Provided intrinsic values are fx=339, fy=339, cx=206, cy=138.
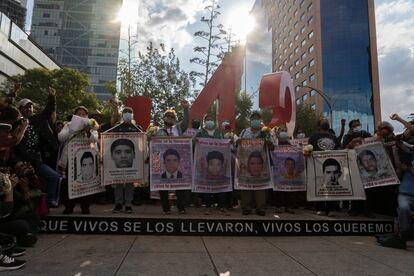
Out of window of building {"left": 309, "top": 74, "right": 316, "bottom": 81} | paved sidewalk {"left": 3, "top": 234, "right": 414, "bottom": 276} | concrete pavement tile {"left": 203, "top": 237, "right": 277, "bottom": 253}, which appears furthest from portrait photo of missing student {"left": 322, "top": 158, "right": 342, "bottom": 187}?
window of building {"left": 309, "top": 74, "right": 316, "bottom": 81}

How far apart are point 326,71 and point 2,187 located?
223ft

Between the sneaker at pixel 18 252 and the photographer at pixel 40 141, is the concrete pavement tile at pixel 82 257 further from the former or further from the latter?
the photographer at pixel 40 141

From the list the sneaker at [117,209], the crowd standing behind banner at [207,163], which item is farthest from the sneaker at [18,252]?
the sneaker at [117,209]

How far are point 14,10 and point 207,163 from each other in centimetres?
9057

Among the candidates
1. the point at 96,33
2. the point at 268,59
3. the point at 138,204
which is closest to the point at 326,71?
the point at 268,59

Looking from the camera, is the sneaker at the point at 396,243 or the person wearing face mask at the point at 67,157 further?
the person wearing face mask at the point at 67,157

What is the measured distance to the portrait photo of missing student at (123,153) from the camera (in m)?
6.25

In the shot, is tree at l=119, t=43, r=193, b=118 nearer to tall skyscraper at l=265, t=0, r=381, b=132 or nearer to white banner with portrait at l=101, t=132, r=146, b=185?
white banner with portrait at l=101, t=132, r=146, b=185

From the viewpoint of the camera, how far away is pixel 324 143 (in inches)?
285

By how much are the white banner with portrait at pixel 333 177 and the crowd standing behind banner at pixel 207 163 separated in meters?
0.02

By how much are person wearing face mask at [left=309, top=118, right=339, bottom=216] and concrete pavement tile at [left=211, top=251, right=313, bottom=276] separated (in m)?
3.05

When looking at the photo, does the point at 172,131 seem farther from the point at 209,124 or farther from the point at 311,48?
the point at 311,48

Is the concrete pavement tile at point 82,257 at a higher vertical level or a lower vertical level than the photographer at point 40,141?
lower

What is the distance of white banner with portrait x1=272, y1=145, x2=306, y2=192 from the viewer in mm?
6980
